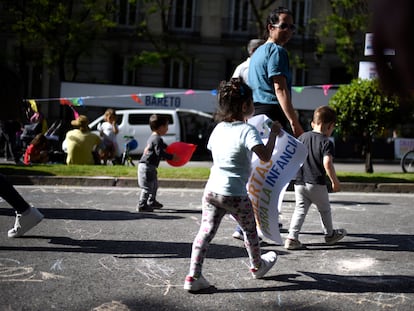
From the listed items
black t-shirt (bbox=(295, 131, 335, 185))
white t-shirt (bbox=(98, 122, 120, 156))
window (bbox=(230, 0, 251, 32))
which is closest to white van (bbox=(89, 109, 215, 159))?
white t-shirt (bbox=(98, 122, 120, 156))

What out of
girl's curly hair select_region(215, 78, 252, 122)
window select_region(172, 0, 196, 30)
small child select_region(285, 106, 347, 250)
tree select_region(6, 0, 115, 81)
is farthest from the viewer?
window select_region(172, 0, 196, 30)

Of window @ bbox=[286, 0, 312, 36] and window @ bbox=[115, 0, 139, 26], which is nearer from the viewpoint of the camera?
window @ bbox=[115, 0, 139, 26]

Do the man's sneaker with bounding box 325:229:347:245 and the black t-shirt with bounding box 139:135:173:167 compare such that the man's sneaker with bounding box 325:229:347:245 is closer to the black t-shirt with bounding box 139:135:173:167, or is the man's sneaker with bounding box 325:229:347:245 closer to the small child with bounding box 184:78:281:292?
the small child with bounding box 184:78:281:292

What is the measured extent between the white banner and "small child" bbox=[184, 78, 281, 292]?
36 cm

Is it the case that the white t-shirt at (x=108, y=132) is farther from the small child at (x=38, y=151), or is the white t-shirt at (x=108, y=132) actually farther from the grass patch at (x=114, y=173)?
the grass patch at (x=114, y=173)

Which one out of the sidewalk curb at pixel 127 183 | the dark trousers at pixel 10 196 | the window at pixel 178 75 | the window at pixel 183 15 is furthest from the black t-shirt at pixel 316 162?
the window at pixel 183 15

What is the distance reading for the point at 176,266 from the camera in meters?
4.12

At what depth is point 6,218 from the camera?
5914 millimetres

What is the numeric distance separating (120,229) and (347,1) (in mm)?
21174

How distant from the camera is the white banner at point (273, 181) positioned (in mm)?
4055

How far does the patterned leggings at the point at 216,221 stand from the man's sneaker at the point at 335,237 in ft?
4.98

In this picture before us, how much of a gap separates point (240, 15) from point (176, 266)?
30.6m

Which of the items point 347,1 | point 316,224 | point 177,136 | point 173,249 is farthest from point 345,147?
point 173,249

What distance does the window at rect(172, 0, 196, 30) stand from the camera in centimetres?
3316
